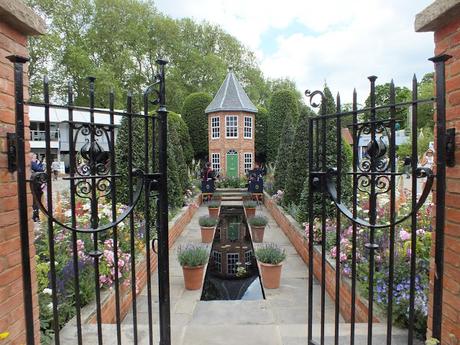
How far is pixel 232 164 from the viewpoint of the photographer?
70.0ft

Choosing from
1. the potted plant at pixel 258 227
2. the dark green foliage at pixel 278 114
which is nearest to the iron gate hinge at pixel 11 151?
the potted plant at pixel 258 227

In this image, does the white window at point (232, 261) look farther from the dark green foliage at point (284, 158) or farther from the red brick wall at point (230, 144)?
the red brick wall at point (230, 144)

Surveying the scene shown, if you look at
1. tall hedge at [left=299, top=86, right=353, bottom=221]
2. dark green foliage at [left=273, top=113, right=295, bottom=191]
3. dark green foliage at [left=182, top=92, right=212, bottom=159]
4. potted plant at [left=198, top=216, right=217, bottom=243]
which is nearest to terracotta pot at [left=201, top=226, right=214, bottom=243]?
potted plant at [left=198, top=216, right=217, bottom=243]

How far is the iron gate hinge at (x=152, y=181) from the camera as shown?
2.51 metres

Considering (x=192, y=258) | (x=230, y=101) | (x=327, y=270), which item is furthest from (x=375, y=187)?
(x=230, y=101)

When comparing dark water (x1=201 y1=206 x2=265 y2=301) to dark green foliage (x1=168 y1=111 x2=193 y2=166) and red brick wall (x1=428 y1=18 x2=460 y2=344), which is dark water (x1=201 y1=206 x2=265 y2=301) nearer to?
red brick wall (x1=428 y1=18 x2=460 y2=344)

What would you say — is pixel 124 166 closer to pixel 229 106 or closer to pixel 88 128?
pixel 88 128

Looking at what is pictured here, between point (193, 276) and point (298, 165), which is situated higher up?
point (298, 165)

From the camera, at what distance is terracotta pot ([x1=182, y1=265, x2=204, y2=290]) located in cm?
496

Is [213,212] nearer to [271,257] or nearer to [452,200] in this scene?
[271,257]

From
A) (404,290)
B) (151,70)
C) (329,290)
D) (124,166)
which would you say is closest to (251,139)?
(151,70)

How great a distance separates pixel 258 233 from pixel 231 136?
13.9m

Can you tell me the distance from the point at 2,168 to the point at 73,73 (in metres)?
25.5

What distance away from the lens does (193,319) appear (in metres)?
3.83
